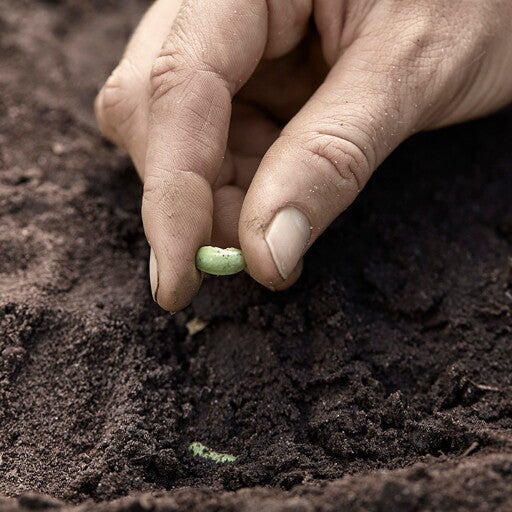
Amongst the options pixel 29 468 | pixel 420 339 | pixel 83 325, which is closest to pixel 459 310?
pixel 420 339

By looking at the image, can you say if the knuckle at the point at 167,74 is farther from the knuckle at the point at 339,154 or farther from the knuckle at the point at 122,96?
the knuckle at the point at 339,154

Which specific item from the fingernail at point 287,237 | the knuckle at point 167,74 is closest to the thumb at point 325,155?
the fingernail at point 287,237

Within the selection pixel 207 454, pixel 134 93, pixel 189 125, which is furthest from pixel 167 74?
pixel 207 454

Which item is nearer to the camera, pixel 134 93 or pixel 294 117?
pixel 294 117

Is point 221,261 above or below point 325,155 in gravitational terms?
below

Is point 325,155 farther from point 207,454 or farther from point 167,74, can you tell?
point 207,454

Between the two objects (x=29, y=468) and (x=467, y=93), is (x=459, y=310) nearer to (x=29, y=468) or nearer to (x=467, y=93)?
(x=467, y=93)
